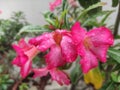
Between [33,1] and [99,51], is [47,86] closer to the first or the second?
[33,1]

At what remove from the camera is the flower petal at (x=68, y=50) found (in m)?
0.53

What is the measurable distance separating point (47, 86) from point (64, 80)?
1.34m

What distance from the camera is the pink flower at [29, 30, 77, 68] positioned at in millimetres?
529

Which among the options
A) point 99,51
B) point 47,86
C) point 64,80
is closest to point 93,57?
point 99,51

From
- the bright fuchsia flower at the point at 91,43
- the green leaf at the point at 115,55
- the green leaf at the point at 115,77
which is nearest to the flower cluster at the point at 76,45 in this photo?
the bright fuchsia flower at the point at 91,43

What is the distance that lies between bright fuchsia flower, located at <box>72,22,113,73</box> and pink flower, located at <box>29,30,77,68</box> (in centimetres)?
2

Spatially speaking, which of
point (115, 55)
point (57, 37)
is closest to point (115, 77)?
point (115, 55)

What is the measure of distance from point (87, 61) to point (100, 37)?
0.18ft

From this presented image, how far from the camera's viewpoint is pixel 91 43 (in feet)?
1.82

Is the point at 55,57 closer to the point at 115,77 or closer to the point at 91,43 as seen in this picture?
the point at 91,43

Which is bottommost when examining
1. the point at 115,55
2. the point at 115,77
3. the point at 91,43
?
the point at 115,77

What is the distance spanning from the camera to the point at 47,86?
198cm

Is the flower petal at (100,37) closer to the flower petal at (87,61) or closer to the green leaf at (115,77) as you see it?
the flower petal at (87,61)

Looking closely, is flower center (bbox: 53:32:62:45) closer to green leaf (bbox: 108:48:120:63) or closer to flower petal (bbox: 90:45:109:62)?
flower petal (bbox: 90:45:109:62)
